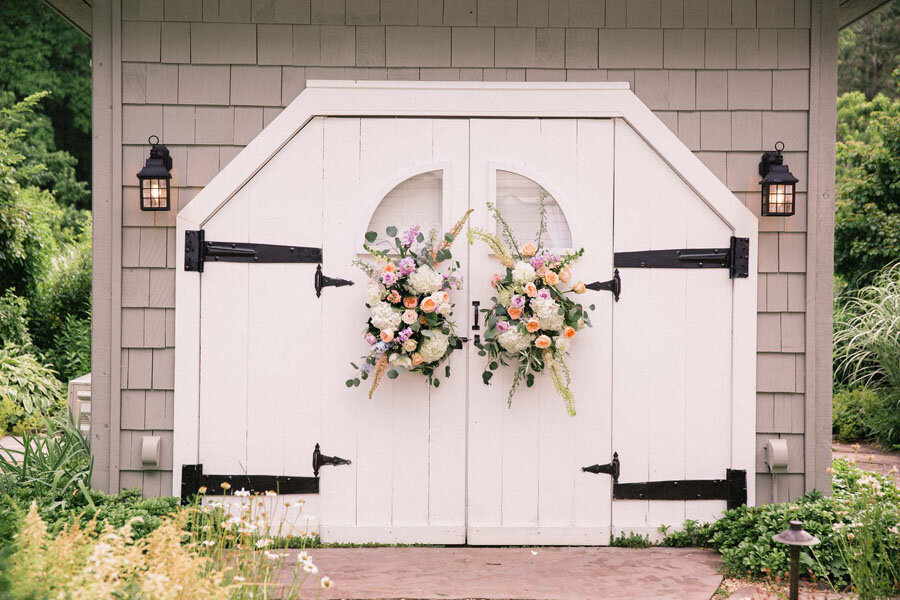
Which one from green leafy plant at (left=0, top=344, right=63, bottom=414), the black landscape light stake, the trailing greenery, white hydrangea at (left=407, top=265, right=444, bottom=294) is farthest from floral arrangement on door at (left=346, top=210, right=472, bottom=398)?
green leafy plant at (left=0, top=344, right=63, bottom=414)

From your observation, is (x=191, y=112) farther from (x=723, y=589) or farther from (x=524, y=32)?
(x=723, y=589)

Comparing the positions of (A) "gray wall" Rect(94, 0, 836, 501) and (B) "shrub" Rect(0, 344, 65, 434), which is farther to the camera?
(B) "shrub" Rect(0, 344, 65, 434)

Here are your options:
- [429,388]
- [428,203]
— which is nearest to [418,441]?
[429,388]

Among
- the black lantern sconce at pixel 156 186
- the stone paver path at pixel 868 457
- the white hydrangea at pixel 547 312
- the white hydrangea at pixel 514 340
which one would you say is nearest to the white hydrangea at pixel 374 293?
the white hydrangea at pixel 514 340

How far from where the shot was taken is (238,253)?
382 cm

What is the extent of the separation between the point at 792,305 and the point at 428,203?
6.37ft

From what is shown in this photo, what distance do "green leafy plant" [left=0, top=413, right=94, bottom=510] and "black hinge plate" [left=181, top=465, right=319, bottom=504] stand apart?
446mm

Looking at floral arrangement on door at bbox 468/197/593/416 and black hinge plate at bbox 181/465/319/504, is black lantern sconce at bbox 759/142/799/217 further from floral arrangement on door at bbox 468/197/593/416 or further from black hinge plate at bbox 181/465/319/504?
black hinge plate at bbox 181/465/319/504

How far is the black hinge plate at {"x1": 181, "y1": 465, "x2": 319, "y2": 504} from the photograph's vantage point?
3799 mm

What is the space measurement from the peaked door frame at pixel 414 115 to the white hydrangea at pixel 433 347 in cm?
113

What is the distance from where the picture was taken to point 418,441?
382cm

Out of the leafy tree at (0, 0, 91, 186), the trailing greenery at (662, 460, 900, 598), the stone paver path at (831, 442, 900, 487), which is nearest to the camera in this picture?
the trailing greenery at (662, 460, 900, 598)

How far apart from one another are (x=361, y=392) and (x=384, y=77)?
5.26ft

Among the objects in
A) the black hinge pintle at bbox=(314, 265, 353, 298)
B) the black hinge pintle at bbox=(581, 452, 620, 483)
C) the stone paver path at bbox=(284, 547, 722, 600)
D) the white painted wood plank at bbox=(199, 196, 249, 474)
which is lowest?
the stone paver path at bbox=(284, 547, 722, 600)
